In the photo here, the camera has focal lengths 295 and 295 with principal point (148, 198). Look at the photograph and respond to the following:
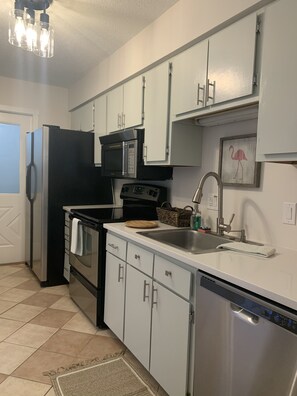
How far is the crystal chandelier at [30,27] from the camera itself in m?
1.99

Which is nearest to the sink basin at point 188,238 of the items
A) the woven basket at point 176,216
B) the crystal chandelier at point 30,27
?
the woven basket at point 176,216

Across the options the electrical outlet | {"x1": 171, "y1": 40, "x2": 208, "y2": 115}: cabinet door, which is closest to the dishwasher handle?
the electrical outlet

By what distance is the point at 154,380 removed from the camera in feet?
6.03

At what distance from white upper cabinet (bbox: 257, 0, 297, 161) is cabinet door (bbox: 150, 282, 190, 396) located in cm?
86

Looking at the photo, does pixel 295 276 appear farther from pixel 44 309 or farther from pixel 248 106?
pixel 44 309

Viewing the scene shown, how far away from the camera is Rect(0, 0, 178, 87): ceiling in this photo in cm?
216

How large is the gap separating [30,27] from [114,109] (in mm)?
1091

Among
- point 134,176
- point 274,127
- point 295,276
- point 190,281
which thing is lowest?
point 190,281

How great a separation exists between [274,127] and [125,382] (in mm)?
1687

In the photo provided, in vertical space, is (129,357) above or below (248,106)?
below

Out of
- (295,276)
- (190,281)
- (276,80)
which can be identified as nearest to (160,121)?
(276,80)

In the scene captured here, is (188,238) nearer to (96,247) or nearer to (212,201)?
(212,201)

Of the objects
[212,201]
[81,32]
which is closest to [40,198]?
[81,32]

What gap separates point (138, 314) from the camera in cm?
187
